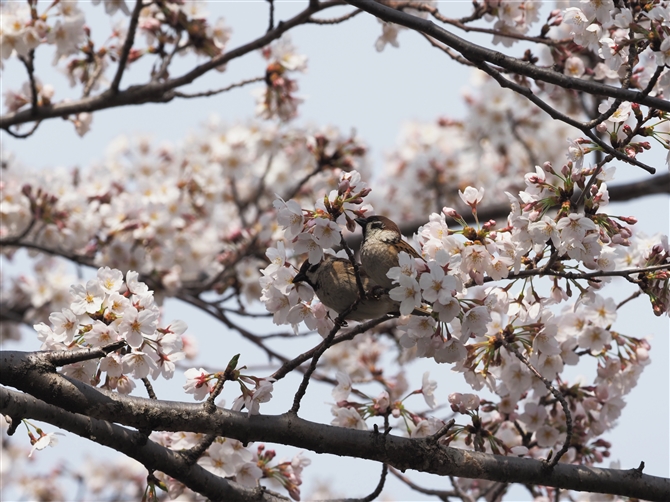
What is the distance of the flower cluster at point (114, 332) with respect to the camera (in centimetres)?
274

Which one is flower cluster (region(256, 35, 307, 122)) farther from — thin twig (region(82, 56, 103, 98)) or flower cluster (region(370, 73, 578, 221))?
flower cluster (region(370, 73, 578, 221))

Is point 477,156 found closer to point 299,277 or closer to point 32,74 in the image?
point 32,74

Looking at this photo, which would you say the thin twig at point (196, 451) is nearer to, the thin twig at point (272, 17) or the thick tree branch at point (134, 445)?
the thick tree branch at point (134, 445)

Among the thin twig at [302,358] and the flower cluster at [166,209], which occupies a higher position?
the flower cluster at [166,209]

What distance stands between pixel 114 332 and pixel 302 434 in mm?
776

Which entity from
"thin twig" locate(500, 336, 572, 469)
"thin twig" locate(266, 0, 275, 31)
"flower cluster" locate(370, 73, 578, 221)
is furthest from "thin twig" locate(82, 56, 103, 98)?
"flower cluster" locate(370, 73, 578, 221)

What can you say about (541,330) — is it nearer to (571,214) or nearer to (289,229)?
(571,214)

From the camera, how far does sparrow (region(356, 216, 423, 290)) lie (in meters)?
2.75

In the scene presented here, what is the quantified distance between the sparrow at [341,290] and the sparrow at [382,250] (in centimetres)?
4

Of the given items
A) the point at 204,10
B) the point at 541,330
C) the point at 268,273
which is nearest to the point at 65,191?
the point at 204,10

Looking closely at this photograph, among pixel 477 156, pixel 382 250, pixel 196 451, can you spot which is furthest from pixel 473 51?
pixel 477 156

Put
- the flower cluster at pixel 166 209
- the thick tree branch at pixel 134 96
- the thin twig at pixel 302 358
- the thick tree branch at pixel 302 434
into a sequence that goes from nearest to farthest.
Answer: the thick tree branch at pixel 302 434 → the thin twig at pixel 302 358 → the thick tree branch at pixel 134 96 → the flower cluster at pixel 166 209

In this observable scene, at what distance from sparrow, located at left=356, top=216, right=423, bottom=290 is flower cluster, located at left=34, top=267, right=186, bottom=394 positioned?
0.79 m

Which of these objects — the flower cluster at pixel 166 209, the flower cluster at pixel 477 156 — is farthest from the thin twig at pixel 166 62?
the flower cluster at pixel 477 156
